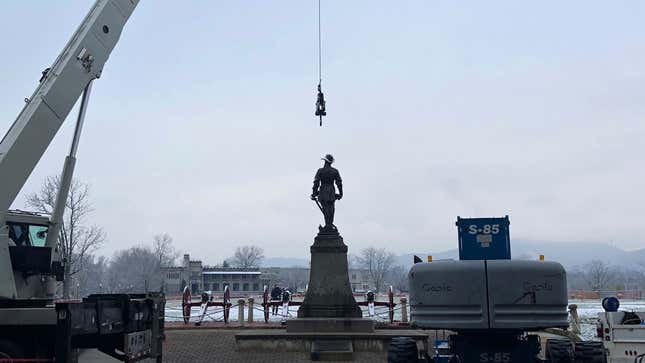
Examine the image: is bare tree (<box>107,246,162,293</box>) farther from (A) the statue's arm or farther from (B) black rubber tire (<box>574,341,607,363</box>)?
(B) black rubber tire (<box>574,341,607,363</box>)

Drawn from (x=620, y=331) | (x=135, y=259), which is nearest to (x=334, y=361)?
(x=620, y=331)

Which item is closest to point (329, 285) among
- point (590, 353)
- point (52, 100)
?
A: point (52, 100)

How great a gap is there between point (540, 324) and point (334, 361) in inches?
374

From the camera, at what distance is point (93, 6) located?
43.4ft

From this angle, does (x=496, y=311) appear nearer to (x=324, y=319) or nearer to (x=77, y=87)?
(x=77, y=87)

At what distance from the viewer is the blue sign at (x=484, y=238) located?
9.84m

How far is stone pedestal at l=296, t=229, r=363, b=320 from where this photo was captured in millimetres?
19328

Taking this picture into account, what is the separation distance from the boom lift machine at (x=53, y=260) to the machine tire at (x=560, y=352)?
6.63m

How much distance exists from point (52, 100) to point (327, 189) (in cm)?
1067

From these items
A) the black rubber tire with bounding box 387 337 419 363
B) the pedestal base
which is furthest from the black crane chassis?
the pedestal base

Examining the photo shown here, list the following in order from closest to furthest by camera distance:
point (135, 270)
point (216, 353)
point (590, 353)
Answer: point (590, 353) → point (216, 353) → point (135, 270)

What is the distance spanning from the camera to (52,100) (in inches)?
462

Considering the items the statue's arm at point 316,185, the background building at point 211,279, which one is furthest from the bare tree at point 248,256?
the statue's arm at point 316,185

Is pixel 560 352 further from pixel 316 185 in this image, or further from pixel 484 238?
pixel 316 185
